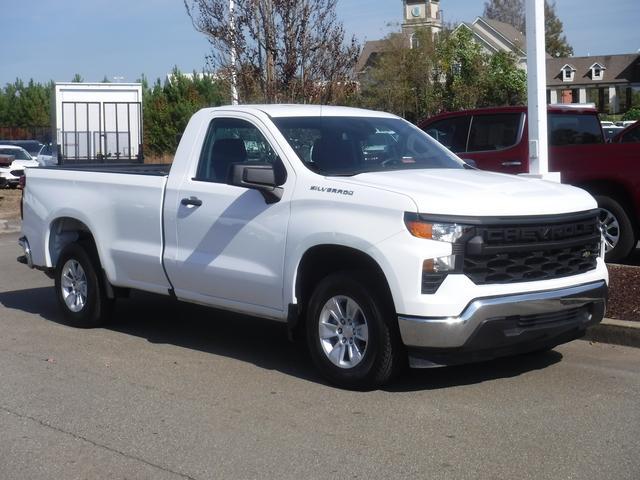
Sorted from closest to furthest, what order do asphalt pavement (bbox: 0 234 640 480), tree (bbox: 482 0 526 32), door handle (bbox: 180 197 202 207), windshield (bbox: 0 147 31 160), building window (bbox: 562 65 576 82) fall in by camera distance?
asphalt pavement (bbox: 0 234 640 480) < door handle (bbox: 180 197 202 207) < windshield (bbox: 0 147 31 160) < building window (bbox: 562 65 576 82) < tree (bbox: 482 0 526 32)

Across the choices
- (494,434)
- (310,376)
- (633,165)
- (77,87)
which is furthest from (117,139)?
(494,434)

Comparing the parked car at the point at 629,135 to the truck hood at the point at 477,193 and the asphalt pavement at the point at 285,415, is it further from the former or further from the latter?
the truck hood at the point at 477,193

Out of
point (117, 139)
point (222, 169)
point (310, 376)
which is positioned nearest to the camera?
point (310, 376)

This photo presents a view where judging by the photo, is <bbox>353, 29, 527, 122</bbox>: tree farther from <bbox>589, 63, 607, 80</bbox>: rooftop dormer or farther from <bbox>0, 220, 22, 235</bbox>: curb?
<bbox>589, 63, 607, 80</bbox>: rooftop dormer

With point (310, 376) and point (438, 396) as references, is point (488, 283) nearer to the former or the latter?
point (438, 396)

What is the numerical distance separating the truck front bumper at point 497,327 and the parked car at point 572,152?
4481 mm

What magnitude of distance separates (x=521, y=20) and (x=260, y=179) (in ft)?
282

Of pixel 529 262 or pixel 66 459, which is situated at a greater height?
pixel 529 262

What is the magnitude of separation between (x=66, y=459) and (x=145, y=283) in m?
3.00

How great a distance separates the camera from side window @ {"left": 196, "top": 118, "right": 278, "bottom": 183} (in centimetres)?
770

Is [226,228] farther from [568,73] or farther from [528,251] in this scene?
[568,73]

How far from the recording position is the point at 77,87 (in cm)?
2480

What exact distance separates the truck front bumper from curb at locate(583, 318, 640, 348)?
1.24 meters

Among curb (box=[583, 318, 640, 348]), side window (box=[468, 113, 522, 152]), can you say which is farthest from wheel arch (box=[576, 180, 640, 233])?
curb (box=[583, 318, 640, 348])
